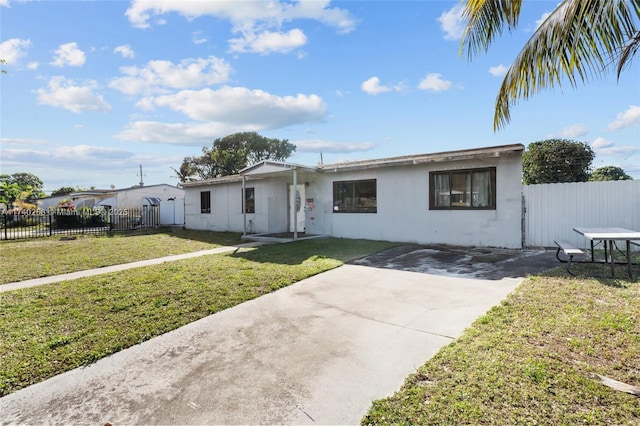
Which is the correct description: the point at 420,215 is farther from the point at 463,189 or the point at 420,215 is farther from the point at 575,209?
the point at 575,209

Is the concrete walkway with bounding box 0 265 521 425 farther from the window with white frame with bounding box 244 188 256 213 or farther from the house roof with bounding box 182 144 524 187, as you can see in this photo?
the window with white frame with bounding box 244 188 256 213

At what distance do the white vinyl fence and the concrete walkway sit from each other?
6.03m

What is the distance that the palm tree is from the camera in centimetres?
330

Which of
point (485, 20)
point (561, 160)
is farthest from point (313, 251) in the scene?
point (561, 160)

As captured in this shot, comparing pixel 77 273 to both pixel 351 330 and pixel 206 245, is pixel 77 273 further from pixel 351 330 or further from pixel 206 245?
pixel 351 330

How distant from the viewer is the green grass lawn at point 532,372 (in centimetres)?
219

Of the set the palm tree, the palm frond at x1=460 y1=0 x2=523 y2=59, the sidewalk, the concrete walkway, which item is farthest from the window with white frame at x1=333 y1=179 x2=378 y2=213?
the palm frond at x1=460 y1=0 x2=523 y2=59

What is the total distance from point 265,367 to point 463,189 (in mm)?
8870

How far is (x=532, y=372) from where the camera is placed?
265 centimetres

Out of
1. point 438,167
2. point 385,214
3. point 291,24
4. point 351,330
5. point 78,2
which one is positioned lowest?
point 351,330

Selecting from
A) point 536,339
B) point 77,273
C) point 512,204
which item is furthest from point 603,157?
point 77,273

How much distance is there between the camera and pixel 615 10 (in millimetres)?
3297

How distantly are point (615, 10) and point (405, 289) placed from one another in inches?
174

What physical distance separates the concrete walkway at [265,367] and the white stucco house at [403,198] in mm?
5193
